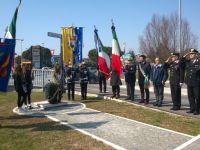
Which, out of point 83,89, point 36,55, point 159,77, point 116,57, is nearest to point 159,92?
point 159,77

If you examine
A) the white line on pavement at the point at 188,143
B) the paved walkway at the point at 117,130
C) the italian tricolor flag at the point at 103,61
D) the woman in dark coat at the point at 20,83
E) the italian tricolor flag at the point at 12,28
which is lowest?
the white line on pavement at the point at 188,143

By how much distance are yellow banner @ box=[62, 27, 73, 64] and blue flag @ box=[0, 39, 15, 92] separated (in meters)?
7.69

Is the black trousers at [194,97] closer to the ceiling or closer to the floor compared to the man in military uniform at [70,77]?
closer to the floor

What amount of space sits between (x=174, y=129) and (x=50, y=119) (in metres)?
3.76

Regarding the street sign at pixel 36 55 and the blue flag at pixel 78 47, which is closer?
the blue flag at pixel 78 47

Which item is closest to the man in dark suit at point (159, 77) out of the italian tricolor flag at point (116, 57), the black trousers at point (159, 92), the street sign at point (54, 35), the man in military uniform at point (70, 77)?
the black trousers at point (159, 92)

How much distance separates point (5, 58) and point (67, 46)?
804cm

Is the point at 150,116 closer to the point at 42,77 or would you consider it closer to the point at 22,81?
the point at 22,81

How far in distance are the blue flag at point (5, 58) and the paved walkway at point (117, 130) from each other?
188 centimetres

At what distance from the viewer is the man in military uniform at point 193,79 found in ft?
40.9

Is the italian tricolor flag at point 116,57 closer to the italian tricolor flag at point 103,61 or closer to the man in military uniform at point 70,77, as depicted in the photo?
the italian tricolor flag at point 103,61

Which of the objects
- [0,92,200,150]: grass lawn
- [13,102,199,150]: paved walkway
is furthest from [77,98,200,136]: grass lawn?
[13,102,199,150]: paved walkway

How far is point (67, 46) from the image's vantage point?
62.8ft

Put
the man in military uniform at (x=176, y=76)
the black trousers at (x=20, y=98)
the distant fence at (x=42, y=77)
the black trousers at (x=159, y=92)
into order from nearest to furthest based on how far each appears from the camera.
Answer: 1. the man in military uniform at (x=176, y=76)
2. the black trousers at (x=20, y=98)
3. the black trousers at (x=159, y=92)
4. the distant fence at (x=42, y=77)
